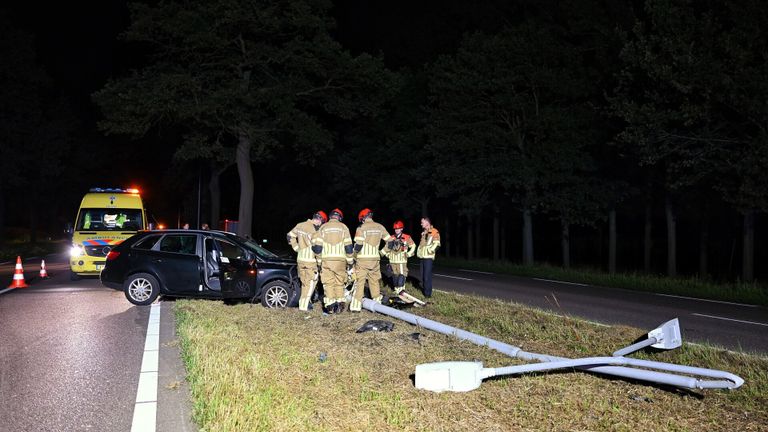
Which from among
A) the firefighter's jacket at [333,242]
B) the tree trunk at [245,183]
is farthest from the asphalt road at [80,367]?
the tree trunk at [245,183]

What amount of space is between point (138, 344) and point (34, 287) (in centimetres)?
956

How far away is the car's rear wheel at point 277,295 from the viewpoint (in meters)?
12.2

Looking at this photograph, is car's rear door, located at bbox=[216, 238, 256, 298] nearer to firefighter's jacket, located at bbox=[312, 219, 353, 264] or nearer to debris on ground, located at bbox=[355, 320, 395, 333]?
firefighter's jacket, located at bbox=[312, 219, 353, 264]

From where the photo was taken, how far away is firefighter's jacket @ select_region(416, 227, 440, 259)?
1352 centimetres

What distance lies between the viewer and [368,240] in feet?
38.2

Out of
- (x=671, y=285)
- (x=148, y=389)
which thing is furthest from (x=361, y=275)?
(x=671, y=285)

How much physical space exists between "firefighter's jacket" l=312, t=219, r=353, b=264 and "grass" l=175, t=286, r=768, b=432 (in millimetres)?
1818

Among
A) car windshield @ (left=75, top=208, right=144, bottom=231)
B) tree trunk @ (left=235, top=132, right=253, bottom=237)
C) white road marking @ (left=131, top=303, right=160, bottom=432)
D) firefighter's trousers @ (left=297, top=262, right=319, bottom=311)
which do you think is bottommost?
white road marking @ (left=131, top=303, right=160, bottom=432)

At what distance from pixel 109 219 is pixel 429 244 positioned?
944 cm

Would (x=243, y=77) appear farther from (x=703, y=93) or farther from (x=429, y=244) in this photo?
(x=703, y=93)

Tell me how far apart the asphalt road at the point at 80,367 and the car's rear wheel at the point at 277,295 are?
5.72 ft

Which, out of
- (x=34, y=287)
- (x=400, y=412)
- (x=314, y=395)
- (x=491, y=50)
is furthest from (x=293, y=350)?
(x=491, y=50)

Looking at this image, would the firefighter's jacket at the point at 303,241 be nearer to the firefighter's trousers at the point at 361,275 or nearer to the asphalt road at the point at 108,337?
the firefighter's trousers at the point at 361,275

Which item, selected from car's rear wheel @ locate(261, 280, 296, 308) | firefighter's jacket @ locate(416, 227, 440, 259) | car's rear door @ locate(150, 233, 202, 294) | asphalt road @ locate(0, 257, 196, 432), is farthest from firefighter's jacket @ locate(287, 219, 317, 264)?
firefighter's jacket @ locate(416, 227, 440, 259)
